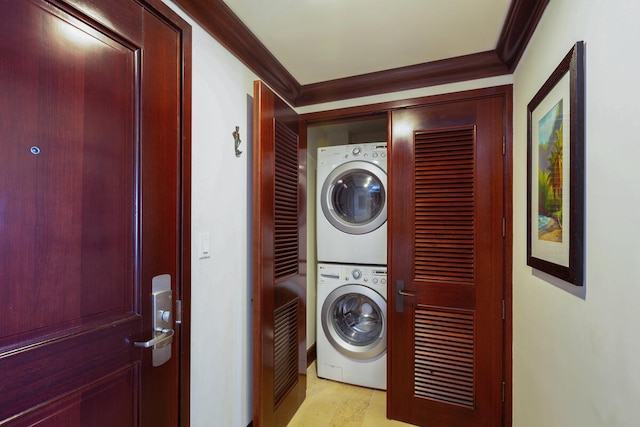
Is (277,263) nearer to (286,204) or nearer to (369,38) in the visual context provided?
(286,204)

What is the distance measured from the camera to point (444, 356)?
1810mm

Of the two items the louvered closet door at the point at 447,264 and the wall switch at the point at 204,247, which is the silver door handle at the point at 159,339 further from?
the louvered closet door at the point at 447,264

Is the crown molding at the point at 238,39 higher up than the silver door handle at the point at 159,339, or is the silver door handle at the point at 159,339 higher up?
the crown molding at the point at 238,39

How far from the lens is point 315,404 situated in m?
2.07

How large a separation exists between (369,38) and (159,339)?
5.66 feet

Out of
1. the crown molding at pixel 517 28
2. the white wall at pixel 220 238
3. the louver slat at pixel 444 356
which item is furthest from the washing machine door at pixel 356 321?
the crown molding at pixel 517 28

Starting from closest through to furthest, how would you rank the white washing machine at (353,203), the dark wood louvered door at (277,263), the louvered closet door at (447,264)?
1. the dark wood louvered door at (277,263)
2. the louvered closet door at (447,264)
3. the white washing machine at (353,203)

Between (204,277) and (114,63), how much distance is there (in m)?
0.88

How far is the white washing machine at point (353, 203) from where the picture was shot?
218cm

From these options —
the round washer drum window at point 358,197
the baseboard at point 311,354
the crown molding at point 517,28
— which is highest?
the crown molding at point 517,28

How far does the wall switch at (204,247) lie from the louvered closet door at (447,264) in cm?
115

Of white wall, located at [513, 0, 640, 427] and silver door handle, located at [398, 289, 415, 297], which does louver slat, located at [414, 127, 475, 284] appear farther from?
white wall, located at [513, 0, 640, 427]

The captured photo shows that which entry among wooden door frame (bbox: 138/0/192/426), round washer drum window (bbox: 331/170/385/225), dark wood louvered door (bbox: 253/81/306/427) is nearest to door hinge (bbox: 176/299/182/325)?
wooden door frame (bbox: 138/0/192/426)

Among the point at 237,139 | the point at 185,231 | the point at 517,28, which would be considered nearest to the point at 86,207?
the point at 185,231
